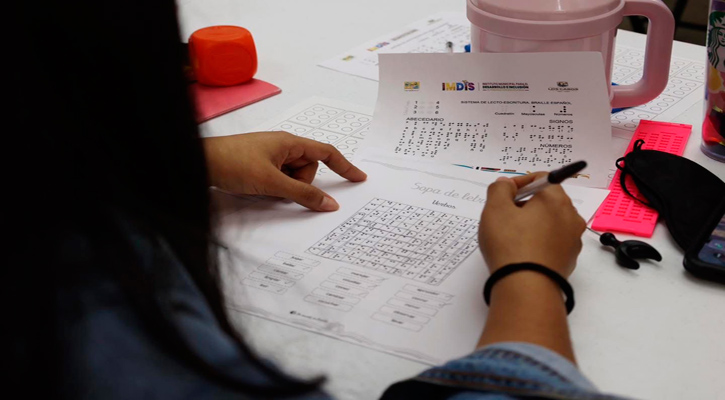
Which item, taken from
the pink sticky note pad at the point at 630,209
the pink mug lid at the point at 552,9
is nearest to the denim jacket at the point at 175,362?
the pink sticky note pad at the point at 630,209

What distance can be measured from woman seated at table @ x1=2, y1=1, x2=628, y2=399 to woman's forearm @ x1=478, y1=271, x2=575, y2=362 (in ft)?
0.19

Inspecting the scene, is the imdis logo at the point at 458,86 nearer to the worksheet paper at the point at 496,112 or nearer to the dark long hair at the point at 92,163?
the worksheet paper at the point at 496,112

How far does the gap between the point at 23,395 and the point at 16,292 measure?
5 cm

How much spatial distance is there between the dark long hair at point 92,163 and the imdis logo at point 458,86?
0.54 metres

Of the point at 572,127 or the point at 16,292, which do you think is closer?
the point at 16,292

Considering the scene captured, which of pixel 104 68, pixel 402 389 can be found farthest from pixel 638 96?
pixel 104 68

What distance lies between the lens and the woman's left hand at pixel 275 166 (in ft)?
2.66

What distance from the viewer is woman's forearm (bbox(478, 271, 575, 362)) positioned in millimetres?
564

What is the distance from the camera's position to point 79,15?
1.28ft

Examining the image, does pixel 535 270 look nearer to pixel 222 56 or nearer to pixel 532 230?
pixel 532 230

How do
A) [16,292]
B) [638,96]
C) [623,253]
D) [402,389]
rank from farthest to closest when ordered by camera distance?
[638,96], [623,253], [402,389], [16,292]

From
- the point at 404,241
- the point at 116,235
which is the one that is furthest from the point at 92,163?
the point at 404,241

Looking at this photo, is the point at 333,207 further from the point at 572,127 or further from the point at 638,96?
the point at 638,96

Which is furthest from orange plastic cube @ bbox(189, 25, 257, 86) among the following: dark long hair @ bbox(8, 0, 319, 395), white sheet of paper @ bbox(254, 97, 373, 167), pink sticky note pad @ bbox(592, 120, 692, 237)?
dark long hair @ bbox(8, 0, 319, 395)
